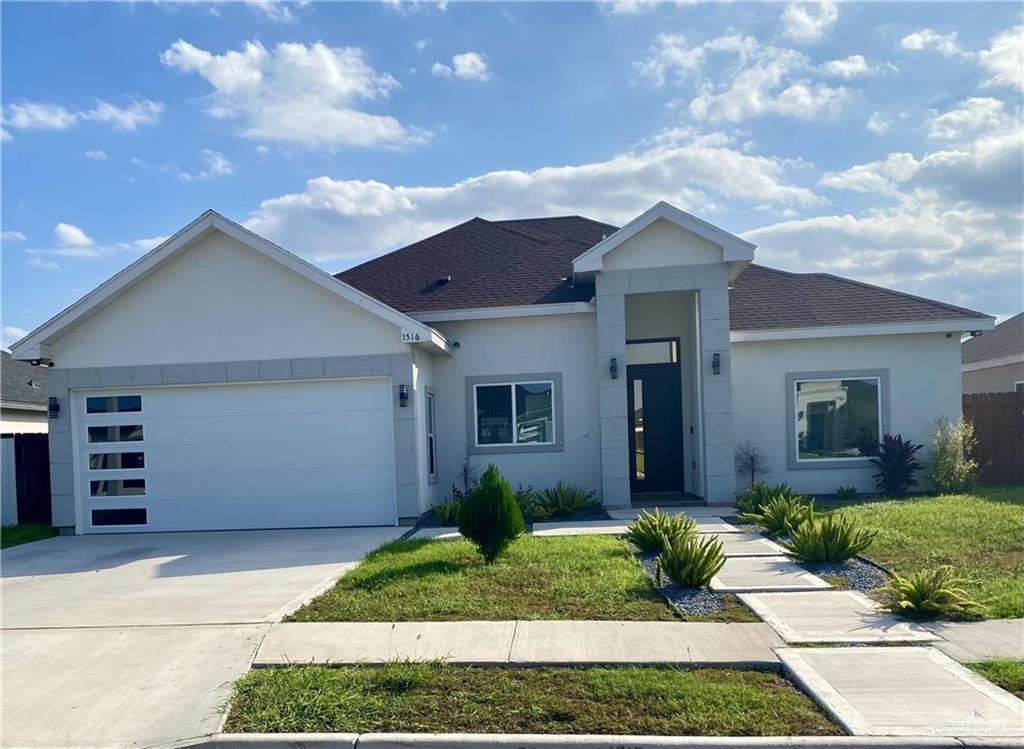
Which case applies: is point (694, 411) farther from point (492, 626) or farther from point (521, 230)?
point (492, 626)

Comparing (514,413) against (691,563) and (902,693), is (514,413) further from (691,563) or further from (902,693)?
(902,693)

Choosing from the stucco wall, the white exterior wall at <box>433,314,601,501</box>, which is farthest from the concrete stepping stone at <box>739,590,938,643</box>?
the stucco wall

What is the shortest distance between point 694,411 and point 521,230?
6.49 metres

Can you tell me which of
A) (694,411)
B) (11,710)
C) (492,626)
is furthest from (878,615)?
(694,411)

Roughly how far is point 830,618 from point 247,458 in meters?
9.54

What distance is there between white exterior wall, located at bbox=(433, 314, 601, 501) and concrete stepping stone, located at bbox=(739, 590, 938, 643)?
6972mm

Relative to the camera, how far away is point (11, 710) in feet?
17.2

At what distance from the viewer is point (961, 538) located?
9391mm

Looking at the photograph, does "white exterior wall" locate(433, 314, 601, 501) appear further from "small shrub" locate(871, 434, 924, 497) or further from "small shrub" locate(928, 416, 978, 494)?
"small shrub" locate(928, 416, 978, 494)

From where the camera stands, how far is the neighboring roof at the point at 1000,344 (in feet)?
71.8

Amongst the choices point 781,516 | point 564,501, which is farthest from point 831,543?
point 564,501

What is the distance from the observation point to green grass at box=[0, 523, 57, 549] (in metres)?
12.4

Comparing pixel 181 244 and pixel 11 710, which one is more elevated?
pixel 181 244

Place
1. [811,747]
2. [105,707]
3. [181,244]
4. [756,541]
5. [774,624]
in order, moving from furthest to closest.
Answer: [181,244]
[756,541]
[774,624]
[105,707]
[811,747]
